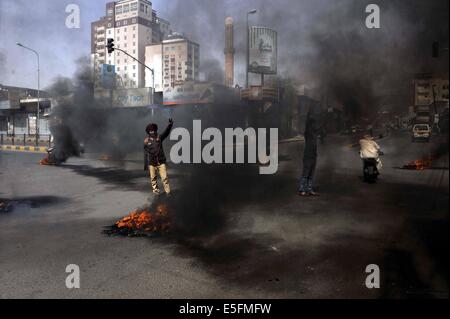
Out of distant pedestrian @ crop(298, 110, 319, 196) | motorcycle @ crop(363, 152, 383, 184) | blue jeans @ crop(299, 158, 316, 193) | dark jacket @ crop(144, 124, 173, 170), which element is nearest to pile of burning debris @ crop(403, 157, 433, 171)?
motorcycle @ crop(363, 152, 383, 184)

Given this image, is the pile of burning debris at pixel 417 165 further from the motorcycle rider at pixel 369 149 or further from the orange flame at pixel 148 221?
the orange flame at pixel 148 221

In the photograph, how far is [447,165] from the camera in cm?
373

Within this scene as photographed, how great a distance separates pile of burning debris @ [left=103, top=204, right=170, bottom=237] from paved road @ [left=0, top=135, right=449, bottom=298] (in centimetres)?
20

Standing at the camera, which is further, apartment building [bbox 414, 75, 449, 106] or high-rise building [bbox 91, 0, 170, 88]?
high-rise building [bbox 91, 0, 170, 88]

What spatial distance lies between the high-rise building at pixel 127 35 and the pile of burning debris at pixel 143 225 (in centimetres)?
388

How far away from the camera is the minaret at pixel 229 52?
22.0 feet

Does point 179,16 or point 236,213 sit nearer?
point 236,213

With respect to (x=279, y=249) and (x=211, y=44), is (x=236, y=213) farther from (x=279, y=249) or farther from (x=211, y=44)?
(x=211, y=44)

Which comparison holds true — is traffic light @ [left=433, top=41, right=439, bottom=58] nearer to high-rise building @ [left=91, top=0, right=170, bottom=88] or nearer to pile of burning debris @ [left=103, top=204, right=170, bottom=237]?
pile of burning debris @ [left=103, top=204, right=170, bottom=237]

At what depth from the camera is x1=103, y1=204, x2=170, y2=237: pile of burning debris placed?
5.46 metres

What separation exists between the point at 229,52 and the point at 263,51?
2.53 ft

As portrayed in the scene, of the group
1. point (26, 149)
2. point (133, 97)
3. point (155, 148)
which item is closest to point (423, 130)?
point (155, 148)
